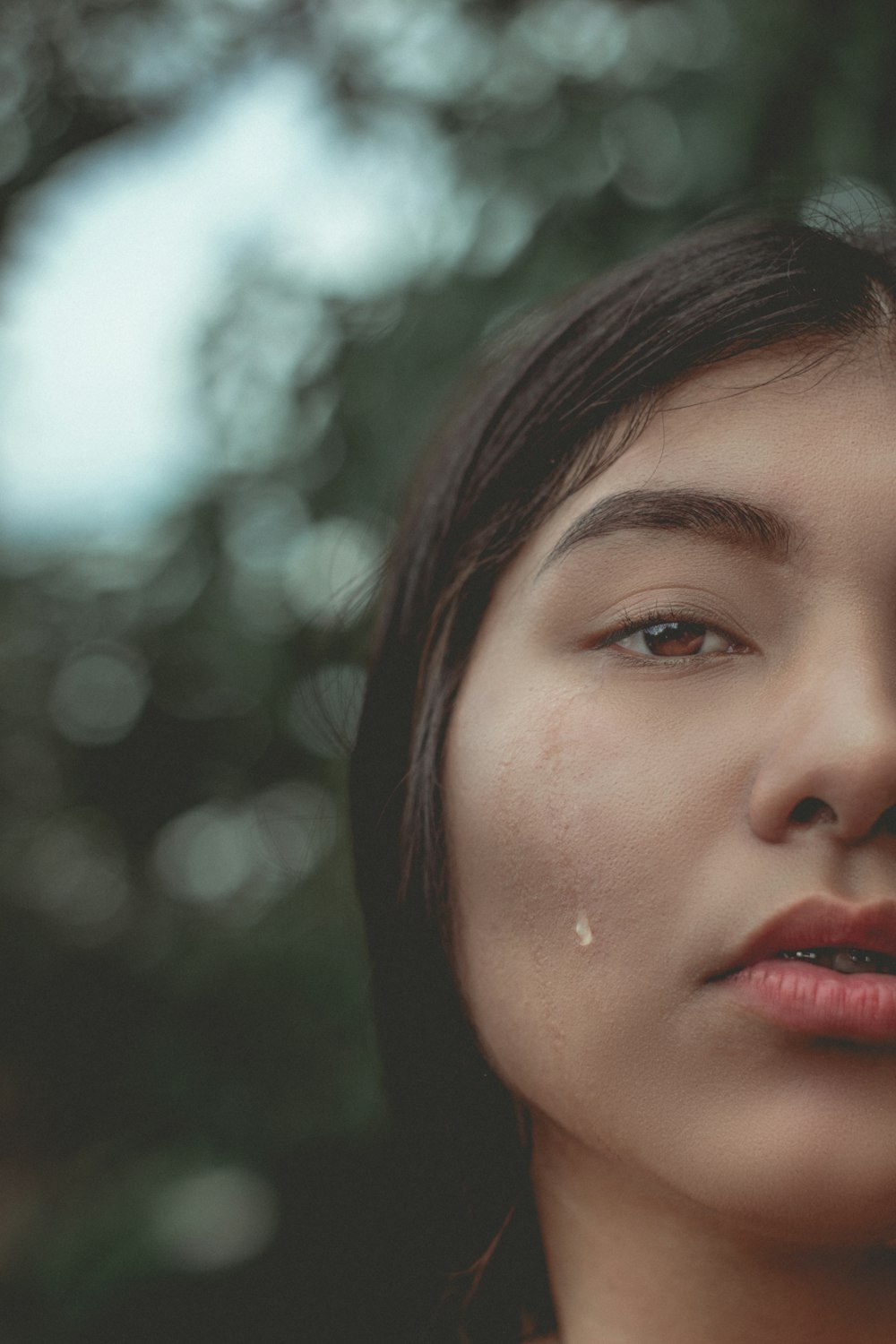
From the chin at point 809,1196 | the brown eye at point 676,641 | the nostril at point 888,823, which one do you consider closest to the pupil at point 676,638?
the brown eye at point 676,641

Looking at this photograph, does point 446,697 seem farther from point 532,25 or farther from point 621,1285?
point 532,25

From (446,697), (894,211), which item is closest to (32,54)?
(894,211)

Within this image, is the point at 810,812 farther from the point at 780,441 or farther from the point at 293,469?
the point at 293,469

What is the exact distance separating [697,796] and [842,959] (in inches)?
6.4

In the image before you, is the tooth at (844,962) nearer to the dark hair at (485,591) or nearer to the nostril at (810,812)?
the nostril at (810,812)

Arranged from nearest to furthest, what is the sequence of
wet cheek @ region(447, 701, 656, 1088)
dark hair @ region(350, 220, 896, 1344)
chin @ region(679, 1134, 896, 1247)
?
chin @ region(679, 1134, 896, 1247) < wet cheek @ region(447, 701, 656, 1088) < dark hair @ region(350, 220, 896, 1344)

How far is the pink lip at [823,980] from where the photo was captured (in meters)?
0.91

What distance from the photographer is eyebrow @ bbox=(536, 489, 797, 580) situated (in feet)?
3.36

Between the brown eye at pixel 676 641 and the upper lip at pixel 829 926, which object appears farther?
the brown eye at pixel 676 641

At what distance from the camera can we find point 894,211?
156 centimetres

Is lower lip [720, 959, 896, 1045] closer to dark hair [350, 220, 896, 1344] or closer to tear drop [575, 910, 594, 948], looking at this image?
tear drop [575, 910, 594, 948]

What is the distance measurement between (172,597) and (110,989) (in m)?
1.04

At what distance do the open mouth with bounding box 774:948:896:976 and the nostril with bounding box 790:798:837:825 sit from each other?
0.10 m

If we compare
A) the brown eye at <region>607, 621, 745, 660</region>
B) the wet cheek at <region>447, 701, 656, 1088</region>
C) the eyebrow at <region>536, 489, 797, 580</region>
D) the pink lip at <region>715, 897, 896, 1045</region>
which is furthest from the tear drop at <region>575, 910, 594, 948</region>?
the eyebrow at <region>536, 489, 797, 580</region>
